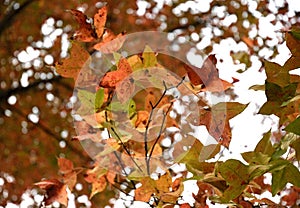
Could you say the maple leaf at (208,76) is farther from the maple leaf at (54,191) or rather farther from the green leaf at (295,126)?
the maple leaf at (54,191)

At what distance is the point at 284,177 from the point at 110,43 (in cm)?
39

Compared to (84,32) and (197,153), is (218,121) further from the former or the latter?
(84,32)

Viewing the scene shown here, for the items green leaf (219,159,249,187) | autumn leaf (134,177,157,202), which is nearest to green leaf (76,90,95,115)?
autumn leaf (134,177,157,202)

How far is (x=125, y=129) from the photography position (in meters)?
0.88

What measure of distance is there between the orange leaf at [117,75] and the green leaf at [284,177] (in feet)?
0.89

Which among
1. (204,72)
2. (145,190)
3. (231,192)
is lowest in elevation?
(145,190)

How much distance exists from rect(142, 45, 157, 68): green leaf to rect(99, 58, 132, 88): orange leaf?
0.17ft

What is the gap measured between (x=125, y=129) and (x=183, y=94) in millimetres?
136

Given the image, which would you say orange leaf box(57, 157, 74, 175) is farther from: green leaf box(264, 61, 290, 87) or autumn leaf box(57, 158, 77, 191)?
green leaf box(264, 61, 290, 87)

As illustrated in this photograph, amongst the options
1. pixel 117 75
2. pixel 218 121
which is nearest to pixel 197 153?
pixel 218 121

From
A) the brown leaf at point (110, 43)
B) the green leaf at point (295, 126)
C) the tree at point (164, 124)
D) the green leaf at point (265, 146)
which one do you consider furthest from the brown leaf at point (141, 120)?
the green leaf at point (295, 126)

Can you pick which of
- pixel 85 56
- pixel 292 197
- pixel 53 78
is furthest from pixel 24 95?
pixel 85 56

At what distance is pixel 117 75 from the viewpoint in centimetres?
74

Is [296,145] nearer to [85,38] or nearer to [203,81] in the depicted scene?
[203,81]
